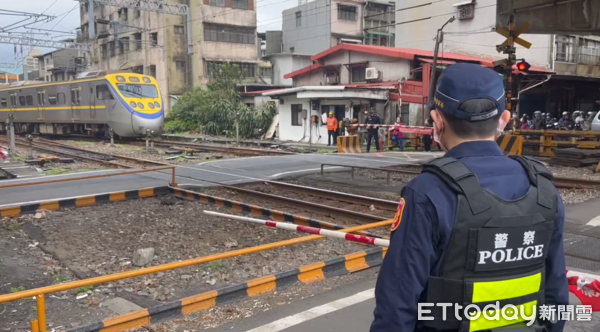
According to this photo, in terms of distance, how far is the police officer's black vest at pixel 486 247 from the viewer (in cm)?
169

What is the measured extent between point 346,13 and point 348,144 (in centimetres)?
2541

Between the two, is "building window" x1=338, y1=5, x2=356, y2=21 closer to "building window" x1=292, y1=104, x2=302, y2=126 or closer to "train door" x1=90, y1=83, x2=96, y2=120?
"building window" x1=292, y1=104, x2=302, y2=126

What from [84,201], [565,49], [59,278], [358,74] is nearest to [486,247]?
[59,278]

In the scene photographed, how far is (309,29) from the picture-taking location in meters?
42.2

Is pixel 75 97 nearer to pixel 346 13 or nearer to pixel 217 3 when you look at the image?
pixel 217 3

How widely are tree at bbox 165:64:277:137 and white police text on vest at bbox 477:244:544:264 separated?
2716 cm

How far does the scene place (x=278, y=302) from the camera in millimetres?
4582

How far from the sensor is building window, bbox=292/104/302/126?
26297 mm

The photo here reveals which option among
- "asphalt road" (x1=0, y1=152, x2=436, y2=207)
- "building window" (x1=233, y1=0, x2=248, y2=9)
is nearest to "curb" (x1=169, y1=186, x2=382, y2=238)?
"asphalt road" (x1=0, y1=152, x2=436, y2=207)

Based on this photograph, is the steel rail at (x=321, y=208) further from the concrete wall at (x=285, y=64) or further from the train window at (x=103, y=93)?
the concrete wall at (x=285, y=64)

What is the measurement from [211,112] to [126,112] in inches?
372

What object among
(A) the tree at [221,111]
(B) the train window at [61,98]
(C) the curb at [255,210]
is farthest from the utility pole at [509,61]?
(B) the train window at [61,98]

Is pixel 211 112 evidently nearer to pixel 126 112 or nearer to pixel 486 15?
pixel 126 112

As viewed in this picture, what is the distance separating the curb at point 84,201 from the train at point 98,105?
11.9m
